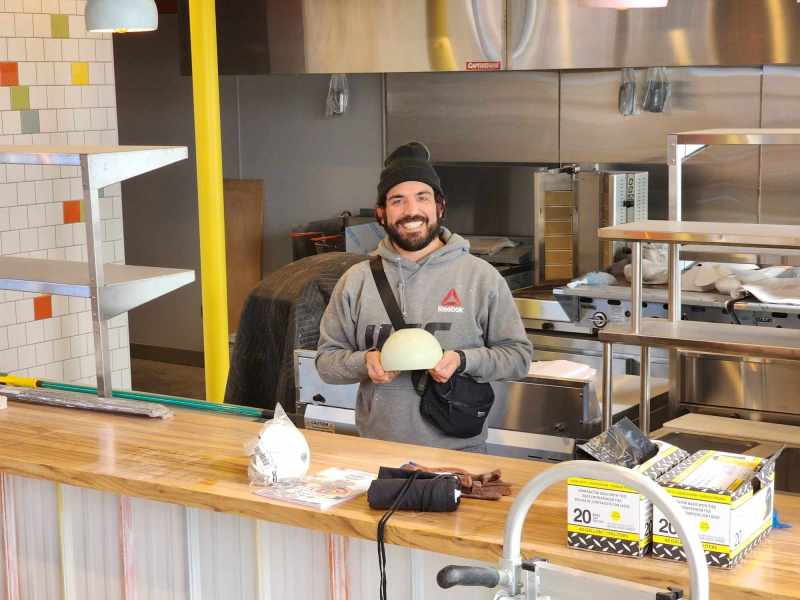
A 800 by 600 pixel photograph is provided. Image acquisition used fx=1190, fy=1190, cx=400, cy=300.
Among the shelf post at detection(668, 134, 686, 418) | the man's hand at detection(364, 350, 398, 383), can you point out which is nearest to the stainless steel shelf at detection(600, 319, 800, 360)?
the shelf post at detection(668, 134, 686, 418)

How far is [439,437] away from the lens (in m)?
3.32

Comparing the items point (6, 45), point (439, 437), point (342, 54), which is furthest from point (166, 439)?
point (342, 54)

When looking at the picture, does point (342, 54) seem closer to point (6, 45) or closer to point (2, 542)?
point (6, 45)

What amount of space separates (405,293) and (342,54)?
3573mm

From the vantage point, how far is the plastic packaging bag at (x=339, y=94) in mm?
7383

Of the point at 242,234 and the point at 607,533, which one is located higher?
the point at 242,234

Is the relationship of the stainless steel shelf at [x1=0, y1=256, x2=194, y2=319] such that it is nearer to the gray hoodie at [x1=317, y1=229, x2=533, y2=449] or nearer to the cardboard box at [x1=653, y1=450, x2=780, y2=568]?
the gray hoodie at [x1=317, y1=229, x2=533, y2=449]

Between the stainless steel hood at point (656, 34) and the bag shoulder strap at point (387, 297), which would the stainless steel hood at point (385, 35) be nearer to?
the stainless steel hood at point (656, 34)

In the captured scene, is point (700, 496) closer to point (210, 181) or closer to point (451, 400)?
point (451, 400)

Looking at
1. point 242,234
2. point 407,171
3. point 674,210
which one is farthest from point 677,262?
point 242,234

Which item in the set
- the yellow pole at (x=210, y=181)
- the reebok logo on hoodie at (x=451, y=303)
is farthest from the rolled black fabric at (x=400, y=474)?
the yellow pole at (x=210, y=181)

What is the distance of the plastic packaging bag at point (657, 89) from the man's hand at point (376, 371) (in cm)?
328

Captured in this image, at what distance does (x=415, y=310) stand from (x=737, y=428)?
1334 mm

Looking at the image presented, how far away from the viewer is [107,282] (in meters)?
3.43
